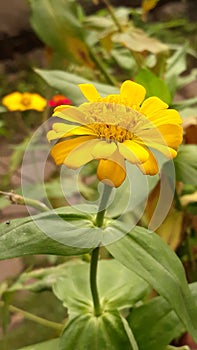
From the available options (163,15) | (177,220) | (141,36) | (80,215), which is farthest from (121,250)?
(163,15)

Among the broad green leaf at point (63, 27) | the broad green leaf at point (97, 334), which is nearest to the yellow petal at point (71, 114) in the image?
the broad green leaf at point (97, 334)

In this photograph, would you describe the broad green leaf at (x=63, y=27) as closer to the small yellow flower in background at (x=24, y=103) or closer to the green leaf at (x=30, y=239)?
the small yellow flower in background at (x=24, y=103)

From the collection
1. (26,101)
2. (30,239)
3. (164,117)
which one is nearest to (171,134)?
(164,117)

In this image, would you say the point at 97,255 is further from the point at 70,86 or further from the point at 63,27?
the point at 63,27

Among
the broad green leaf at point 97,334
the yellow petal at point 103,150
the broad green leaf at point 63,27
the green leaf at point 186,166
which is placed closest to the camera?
the yellow petal at point 103,150

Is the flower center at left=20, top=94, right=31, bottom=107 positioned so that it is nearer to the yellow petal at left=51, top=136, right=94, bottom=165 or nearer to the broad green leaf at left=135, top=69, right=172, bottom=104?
the broad green leaf at left=135, top=69, right=172, bottom=104

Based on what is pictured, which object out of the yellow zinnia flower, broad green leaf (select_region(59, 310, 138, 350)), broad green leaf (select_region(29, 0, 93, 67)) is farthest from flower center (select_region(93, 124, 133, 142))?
broad green leaf (select_region(29, 0, 93, 67))
